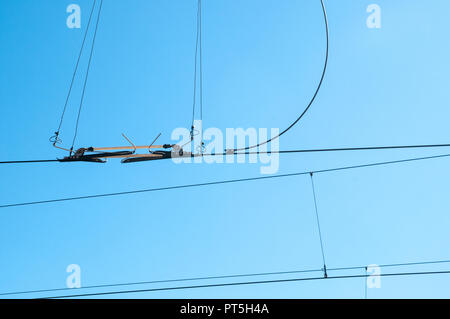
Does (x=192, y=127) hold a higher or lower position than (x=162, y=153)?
higher
